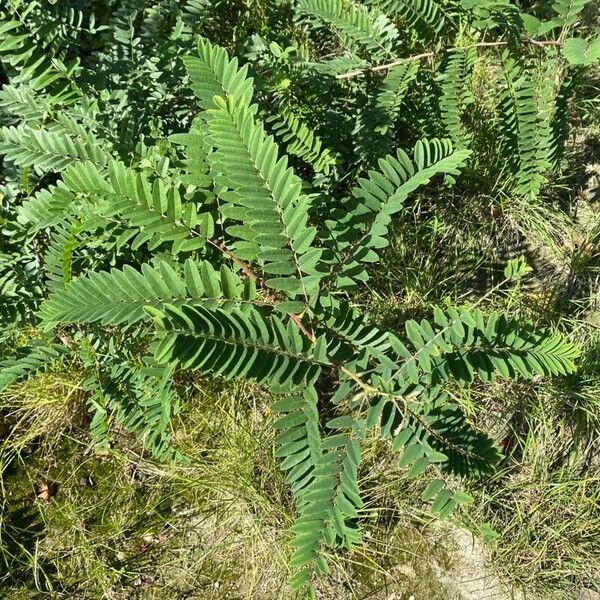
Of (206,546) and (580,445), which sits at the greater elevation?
(580,445)

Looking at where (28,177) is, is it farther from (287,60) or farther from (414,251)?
(414,251)

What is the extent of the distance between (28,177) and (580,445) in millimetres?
2372

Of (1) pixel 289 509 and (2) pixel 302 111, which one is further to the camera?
(1) pixel 289 509

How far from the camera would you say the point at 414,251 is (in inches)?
109

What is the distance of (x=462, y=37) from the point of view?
2.49 meters

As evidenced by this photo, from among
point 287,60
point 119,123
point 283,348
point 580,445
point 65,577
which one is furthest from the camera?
point 580,445

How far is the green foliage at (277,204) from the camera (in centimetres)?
165

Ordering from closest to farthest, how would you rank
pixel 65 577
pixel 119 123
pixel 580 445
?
pixel 119 123, pixel 65 577, pixel 580 445

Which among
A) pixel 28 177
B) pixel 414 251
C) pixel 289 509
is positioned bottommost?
pixel 289 509

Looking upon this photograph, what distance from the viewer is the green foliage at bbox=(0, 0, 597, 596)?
5.43 feet

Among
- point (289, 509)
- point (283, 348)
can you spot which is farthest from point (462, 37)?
point (289, 509)

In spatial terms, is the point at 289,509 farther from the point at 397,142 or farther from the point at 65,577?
the point at 397,142

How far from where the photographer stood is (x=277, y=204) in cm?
167

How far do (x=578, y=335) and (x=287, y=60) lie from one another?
1.62 meters
